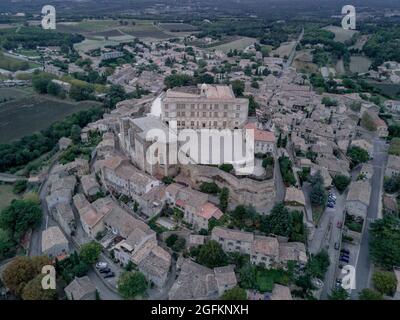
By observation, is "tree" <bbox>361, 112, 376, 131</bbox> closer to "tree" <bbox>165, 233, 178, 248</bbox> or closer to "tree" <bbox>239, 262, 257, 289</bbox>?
"tree" <bbox>239, 262, 257, 289</bbox>

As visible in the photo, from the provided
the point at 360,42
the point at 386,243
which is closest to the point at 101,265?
the point at 386,243

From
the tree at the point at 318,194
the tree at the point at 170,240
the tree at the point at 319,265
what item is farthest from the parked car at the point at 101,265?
the tree at the point at 318,194

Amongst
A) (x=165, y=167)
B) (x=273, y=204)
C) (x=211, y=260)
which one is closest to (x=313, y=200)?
(x=273, y=204)

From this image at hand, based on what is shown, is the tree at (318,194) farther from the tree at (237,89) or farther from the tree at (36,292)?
the tree at (36,292)

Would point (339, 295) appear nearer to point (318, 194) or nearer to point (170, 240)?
point (318, 194)

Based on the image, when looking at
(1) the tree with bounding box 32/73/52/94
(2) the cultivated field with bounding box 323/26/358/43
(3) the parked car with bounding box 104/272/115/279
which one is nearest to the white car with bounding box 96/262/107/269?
(3) the parked car with bounding box 104/272/115/279

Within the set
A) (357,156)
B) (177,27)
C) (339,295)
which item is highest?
(177,27)
